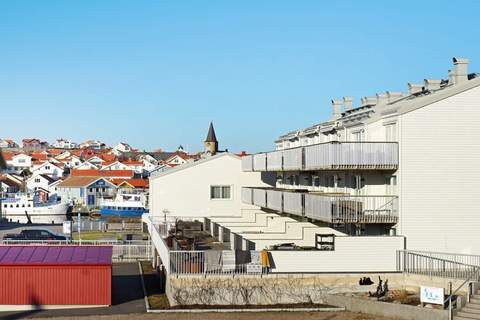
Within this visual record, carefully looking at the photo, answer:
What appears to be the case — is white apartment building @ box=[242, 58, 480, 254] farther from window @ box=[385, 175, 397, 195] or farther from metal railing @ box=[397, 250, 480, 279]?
metal railing @ box=[397, 250, 480, 279]

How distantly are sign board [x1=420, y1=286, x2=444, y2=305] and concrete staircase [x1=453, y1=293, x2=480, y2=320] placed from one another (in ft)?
2.43

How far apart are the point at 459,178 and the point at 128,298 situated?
14.9m

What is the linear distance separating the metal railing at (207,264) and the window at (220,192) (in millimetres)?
22971

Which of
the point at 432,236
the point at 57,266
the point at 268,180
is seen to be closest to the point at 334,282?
the point at 432,236

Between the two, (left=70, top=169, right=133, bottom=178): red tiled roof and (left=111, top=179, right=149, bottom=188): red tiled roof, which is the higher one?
(left=70, top=169, right=133, bottom=178): red tiled roof

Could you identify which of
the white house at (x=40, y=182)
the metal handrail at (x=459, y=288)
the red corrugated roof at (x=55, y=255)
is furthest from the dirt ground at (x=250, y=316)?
the white house at (x=40, y=182)

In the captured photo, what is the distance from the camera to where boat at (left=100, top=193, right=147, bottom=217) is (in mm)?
88312

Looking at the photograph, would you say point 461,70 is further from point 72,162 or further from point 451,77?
point 72,162

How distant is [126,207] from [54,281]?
6164cm

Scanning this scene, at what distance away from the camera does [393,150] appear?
30484 millimetres

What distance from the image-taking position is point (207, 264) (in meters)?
28.2

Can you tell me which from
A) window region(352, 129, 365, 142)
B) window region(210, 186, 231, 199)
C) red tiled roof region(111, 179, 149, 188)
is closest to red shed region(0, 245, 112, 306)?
window region(352, 129, 365, 142)

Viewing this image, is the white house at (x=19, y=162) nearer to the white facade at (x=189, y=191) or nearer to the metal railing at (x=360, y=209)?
the white facade at (x=189, y=191)

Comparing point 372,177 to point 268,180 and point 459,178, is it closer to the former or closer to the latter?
point 459,178
